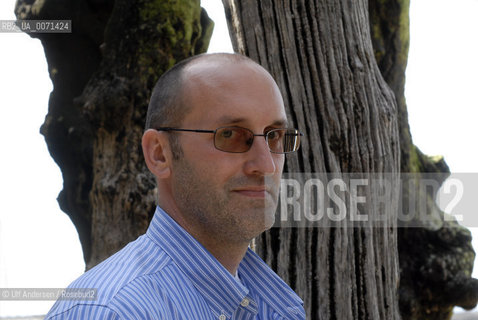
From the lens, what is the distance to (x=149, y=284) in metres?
1.74

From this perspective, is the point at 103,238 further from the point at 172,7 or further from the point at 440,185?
the point at 440,185

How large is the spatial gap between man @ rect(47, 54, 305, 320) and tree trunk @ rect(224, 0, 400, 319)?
1.34 meters

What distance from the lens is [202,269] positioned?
1955 millimetres

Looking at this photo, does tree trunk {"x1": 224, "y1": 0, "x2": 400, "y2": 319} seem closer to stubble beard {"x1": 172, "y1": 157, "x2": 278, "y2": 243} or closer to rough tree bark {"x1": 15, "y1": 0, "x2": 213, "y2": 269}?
stubble beard {"x1": 172, "y1": 157, "x2": 278, "y2": 243}

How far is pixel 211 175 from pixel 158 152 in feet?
0.79

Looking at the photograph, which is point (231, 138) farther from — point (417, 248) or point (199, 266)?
point (417, 248)

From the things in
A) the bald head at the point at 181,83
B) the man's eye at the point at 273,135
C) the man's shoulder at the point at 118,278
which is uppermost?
the bald head at the point at 181,83

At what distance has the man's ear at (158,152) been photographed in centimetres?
214

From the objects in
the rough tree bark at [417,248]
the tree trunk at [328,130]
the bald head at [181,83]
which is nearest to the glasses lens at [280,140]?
the bald head at [181,83]

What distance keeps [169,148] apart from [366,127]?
5.95 feet

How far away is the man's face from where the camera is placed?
205 centimetres

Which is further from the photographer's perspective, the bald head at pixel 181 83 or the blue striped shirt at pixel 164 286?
the bald head at pixel 181 83

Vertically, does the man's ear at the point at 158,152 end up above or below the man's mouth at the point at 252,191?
above

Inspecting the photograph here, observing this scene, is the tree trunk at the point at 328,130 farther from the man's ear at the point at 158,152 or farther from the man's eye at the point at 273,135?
the man's ear at the point at 158,152
